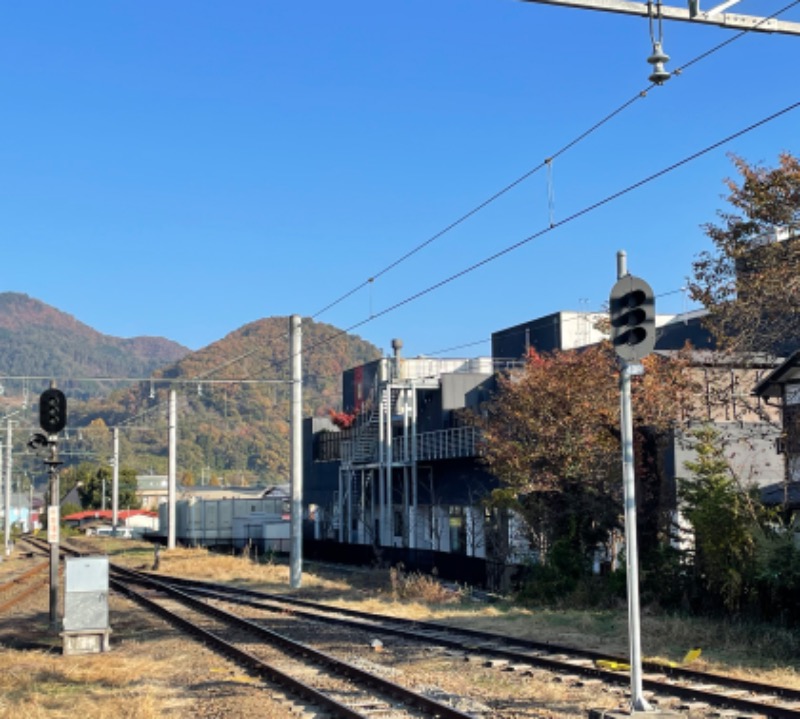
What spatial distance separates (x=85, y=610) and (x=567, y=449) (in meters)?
13.1

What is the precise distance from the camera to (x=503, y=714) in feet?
37.5

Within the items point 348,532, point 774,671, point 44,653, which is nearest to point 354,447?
point 348,532

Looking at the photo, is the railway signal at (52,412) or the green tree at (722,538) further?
the railway signal at (52,412)

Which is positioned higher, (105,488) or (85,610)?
(105,488)

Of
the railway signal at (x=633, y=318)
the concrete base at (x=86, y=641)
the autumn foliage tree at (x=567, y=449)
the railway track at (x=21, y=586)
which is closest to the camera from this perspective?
the railway signal at (x=633, y=318)

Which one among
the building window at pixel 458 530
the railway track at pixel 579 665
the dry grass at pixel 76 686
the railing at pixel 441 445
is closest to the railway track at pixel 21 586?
the railway track at pixel 579 665

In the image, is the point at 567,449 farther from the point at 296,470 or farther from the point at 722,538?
the point at 296,470

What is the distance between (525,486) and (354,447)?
24938 millimetres

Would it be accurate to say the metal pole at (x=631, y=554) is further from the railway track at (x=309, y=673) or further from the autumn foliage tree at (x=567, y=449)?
the autumn foliage tree at (x=567, y=449)

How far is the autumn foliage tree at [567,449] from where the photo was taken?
25.2 metres

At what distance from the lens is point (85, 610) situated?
17.6m

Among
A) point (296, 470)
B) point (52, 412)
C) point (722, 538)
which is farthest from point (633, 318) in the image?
point (296, 470)

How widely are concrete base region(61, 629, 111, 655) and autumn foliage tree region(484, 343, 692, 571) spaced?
11.3 metres

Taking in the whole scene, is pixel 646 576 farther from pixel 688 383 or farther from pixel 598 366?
pixel 598 366
